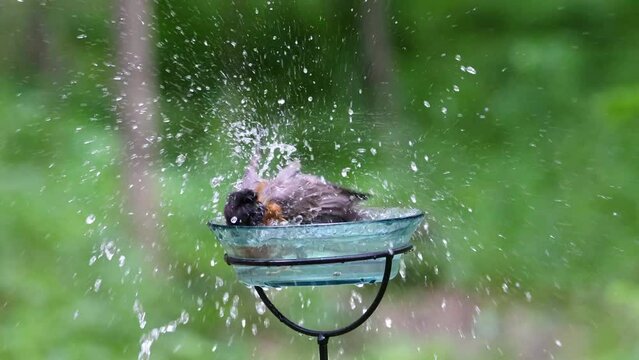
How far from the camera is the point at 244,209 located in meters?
1.09

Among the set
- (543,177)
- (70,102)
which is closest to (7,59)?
(70,102)

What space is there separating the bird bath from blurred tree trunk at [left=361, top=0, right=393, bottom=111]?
1800mm

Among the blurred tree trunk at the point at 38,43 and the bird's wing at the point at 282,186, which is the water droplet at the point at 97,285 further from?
the bird's wing at the point at 282,186

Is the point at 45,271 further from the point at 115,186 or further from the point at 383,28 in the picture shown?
the point at 383,28

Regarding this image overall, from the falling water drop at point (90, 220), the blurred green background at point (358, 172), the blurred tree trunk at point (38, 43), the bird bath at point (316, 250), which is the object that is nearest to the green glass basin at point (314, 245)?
the bird bath at point (316, 250)

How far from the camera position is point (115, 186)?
2822 millimetres

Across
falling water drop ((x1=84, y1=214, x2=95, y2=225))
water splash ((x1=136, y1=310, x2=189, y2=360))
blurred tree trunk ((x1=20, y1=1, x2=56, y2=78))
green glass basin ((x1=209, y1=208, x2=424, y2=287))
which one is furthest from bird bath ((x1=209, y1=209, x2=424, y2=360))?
blurred tree trunk ((x1=20, y1=1, x2=56, y2=78))

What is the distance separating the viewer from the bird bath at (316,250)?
91cm

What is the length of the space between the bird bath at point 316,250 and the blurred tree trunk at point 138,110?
1.87 metres

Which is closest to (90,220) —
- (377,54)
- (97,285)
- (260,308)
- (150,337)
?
(97,285)

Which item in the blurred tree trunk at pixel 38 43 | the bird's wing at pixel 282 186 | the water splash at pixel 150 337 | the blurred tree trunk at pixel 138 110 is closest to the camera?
the bird's wing at pixel 282 186

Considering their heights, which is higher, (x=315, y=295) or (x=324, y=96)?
(x=324, y=96)

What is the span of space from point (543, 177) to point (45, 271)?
1742 mm

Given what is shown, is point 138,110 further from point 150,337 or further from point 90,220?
point 150,337
